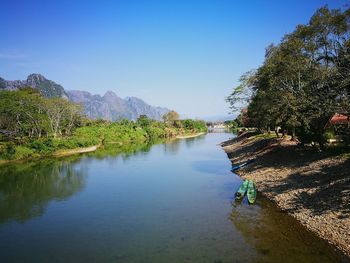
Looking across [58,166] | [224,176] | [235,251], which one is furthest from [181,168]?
[235,251]

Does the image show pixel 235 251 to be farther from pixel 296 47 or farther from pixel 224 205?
pixel 296 47

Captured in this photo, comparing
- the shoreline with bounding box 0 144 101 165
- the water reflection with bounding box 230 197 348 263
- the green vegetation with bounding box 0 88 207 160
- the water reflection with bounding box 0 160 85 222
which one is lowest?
the water reflection with bounding box 230 197 348 263

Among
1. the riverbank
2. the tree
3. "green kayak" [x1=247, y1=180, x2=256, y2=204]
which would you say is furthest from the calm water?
the tree

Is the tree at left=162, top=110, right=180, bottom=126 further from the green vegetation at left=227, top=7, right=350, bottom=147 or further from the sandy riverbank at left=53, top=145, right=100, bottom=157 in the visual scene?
the green vegetation at left=227, top=7, right=350, bottom=147

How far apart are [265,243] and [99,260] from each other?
1027cm

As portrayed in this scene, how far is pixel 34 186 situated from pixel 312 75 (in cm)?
3504

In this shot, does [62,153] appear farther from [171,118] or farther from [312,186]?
[171,118]

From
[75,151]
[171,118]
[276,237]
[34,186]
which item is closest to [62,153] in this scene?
[75,151]

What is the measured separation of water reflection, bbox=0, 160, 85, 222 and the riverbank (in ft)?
71.4

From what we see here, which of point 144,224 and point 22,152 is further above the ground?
point 22,152

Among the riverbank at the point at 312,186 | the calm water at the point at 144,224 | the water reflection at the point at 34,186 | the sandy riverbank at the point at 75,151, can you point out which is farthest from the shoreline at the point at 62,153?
the riverbank at the point at 312,186

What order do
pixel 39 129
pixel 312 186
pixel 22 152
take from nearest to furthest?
pixel 312 186, pixel 22 152, pixel 39 129

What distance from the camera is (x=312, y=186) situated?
27281 mm

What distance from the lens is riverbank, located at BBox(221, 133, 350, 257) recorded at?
20.5 metres
